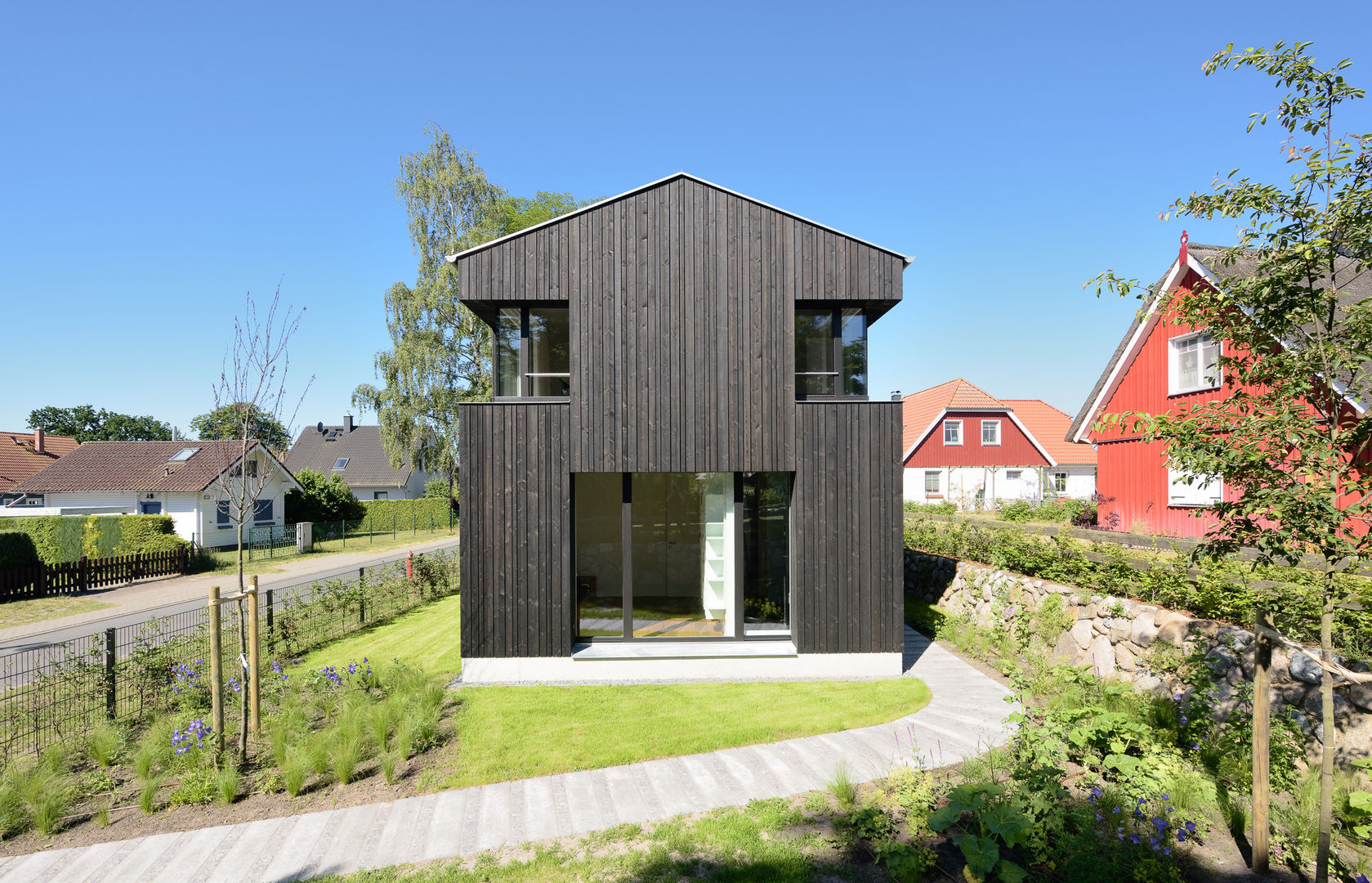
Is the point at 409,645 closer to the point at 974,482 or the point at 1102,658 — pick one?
the point at 1102,658

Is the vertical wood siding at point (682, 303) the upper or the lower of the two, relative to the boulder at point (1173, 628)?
upper

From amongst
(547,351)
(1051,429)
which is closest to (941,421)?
(1051,429)

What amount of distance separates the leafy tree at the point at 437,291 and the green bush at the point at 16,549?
10474 mm

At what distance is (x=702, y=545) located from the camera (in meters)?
8.62

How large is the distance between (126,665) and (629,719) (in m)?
5.52

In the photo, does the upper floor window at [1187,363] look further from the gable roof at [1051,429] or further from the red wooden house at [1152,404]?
the gable roof at [1051,429]

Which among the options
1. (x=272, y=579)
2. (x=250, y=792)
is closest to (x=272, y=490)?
(x=272, y=579)

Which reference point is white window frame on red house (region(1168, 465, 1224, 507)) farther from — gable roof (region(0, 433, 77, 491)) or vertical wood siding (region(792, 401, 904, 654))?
gable roof (region(0, 433, 77, 491))

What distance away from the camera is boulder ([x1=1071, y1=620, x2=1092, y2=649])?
290 inches

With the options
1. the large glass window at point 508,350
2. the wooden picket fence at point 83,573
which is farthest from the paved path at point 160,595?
the large glass window at point 508,350

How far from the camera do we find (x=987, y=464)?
27719mm

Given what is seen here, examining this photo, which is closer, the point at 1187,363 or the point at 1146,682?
the point at 1146,682

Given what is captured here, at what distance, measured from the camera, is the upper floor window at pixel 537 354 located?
8.04 metres

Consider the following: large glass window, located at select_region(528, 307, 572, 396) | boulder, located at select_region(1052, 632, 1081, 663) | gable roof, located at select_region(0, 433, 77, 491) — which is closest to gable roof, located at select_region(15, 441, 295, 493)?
gable roof, located at select_region(0, 433, 77, 491)
